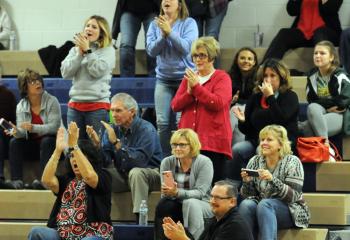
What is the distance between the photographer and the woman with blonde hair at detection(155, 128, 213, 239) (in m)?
7.30

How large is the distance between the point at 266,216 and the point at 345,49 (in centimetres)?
292

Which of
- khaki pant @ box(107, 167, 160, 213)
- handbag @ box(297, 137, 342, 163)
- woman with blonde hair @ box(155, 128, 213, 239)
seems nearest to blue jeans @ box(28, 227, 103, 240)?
woman with blonde hair @ box(155, 128, 213, 239)

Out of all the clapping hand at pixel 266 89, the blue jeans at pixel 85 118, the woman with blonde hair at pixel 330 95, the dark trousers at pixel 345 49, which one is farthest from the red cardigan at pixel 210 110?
the dark trousers at pixel 345 49

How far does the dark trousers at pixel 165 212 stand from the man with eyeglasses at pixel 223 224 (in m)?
0.57

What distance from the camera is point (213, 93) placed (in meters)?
7.92

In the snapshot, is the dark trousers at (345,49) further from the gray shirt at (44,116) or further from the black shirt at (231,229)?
the black shirt at (231,229)

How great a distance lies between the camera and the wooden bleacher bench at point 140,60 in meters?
10.2

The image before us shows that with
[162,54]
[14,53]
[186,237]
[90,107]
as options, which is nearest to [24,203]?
[90,107]

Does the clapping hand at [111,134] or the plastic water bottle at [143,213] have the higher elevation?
the clapping hand at [111,134]

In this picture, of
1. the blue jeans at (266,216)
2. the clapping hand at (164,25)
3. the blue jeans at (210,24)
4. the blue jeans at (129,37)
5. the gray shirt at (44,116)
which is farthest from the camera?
the blue jeans at (210,24)

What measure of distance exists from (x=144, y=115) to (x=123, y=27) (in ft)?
2.87

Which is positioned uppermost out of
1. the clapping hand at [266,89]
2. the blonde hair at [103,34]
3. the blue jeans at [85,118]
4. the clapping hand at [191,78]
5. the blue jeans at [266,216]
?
the blonde hair at [103,34]

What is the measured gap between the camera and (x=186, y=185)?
758cm

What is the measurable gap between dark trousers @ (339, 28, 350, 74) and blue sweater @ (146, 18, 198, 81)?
159cm
